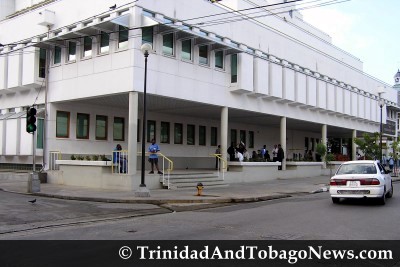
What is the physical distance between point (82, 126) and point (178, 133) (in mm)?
7047

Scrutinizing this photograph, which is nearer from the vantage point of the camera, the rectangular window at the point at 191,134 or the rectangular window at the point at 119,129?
the rectangular window at the point at 119,129

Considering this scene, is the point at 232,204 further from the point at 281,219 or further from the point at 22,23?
the point at 22,23

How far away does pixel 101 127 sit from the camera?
24.2 m

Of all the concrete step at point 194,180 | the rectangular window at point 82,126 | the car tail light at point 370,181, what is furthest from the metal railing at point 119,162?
the car tail light at point 370,181

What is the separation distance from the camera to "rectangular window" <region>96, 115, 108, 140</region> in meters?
23.9

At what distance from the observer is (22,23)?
24516mm

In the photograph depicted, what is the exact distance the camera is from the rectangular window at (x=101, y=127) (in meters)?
23.9

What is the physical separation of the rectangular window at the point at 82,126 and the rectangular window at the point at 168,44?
6.31 metres

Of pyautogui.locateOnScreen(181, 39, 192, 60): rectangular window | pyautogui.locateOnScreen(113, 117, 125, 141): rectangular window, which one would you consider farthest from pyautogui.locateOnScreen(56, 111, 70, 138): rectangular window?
pyautogui.locateOnScreen(181, 39, 192, 60): rectangular window

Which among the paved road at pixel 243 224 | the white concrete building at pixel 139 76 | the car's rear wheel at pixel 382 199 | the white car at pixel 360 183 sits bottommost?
the paved road at pixel 243 224

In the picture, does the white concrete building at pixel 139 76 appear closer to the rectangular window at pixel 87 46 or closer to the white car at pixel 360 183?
the rectangular window at pixel 87 46
